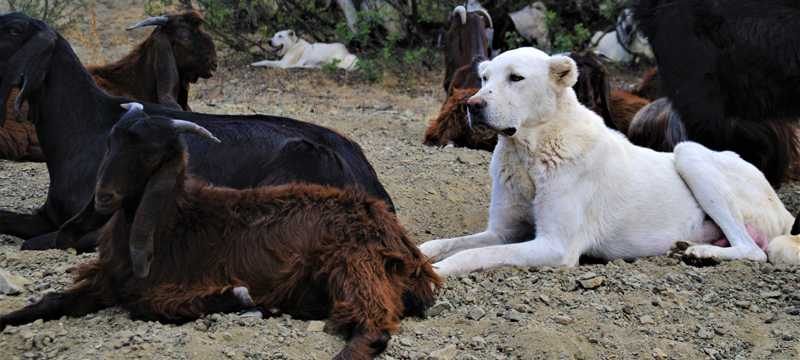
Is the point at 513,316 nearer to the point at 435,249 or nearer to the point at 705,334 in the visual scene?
the point at 705,334

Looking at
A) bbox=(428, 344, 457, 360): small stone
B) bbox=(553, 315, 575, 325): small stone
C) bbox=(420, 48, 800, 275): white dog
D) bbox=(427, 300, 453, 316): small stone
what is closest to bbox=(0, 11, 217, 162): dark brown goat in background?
bbox=(420, 48, 800, 275): white dog

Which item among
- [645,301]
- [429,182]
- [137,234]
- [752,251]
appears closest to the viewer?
[137,234]

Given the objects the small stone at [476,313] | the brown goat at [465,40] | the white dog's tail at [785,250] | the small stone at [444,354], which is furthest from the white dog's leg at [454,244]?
the brown goat at [465,40]

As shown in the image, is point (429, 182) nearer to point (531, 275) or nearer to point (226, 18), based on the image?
point (531, 275)

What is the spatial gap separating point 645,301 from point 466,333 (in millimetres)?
1152

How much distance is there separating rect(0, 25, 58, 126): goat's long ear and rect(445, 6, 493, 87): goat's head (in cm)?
658

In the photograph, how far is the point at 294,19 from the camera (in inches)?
688

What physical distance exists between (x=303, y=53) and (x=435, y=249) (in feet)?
33.3

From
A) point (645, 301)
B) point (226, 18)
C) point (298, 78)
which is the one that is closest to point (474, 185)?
point (645, 301)

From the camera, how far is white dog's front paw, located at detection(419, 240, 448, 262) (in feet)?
22.4

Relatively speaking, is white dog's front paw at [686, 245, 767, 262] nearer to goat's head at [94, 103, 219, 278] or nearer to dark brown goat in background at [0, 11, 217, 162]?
goat's head at [94, 103, 219, 278]

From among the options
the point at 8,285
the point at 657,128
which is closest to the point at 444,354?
the point at 8,285

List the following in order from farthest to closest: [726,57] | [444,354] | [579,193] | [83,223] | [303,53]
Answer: [303,53] → [726,57] → [579,193] → [83,223] → [444,354]

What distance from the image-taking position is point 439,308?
5.45m
